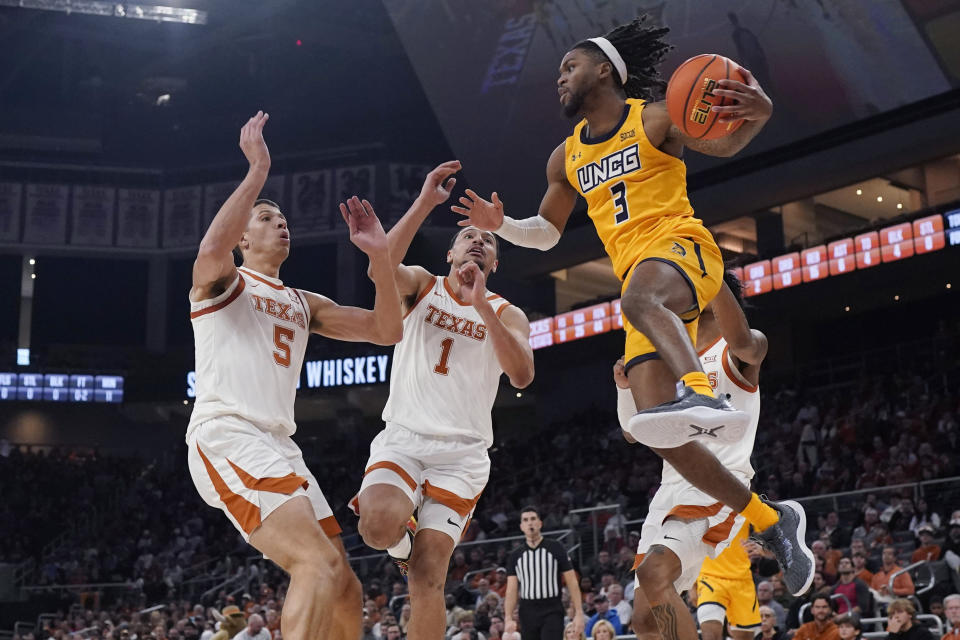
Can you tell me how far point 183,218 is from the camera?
36688 millimetres

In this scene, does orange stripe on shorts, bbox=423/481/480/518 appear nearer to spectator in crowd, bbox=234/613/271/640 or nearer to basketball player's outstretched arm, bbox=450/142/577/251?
basketball player's outstretched arm, bbox=450/142/577/251

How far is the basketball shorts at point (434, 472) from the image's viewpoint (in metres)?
6.50

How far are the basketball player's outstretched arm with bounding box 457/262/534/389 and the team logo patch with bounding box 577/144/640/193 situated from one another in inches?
41.4

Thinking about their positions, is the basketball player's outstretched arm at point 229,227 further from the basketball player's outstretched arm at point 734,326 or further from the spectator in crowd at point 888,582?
the spectator in crowd at point 888,582

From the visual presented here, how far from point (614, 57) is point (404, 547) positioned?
3051 mm

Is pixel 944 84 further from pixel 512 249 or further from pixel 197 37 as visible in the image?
pixel 197 37

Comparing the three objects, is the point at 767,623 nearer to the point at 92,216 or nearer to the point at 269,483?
the point at 269,483

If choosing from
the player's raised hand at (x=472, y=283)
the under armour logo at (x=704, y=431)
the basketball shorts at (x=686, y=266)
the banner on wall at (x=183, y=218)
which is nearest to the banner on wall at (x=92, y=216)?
the banner on wall at (x=183, y=218)

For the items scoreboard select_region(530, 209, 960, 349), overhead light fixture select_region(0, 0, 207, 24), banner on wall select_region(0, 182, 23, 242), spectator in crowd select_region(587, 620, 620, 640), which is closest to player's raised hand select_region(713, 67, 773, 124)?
spectator in crowd select_region(587, 620, 620, 640)

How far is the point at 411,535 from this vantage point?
258 inches

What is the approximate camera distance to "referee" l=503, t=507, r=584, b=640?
444 inches

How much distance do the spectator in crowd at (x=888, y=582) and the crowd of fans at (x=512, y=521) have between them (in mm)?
23

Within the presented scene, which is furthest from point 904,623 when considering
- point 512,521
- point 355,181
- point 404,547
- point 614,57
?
point 355,181

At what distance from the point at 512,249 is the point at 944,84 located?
41.8 ft
